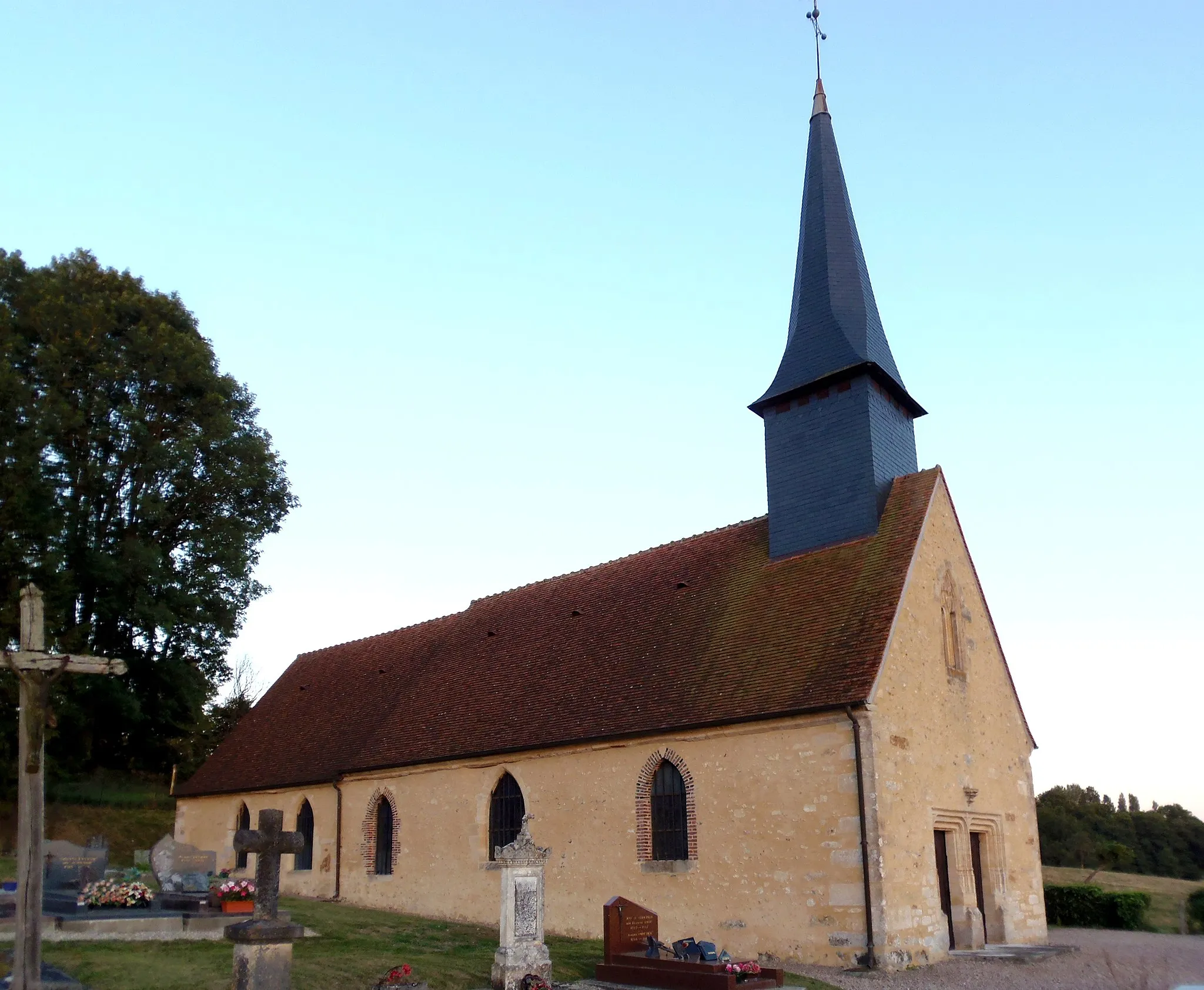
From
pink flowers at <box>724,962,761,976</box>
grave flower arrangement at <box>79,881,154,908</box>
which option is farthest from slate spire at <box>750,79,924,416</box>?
grave flower arrangement at <box>79,881,154,908</box>

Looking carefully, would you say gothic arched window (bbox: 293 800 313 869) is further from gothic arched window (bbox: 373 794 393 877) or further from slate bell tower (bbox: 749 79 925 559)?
slate bell tower (bbox: 749 79 925 559)

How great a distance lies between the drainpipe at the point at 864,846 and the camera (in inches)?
562

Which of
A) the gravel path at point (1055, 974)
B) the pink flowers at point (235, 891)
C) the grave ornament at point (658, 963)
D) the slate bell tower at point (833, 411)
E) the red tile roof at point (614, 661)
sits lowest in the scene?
the gravel path at point (1055, 974)

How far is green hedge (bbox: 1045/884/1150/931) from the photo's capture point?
74.2 feet

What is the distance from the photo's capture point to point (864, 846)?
1473cm

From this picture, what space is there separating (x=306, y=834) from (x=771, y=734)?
13.6m

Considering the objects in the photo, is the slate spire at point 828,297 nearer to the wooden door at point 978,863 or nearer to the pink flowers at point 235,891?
the wooden door at point 978,863

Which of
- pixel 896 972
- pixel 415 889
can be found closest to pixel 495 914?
pixel 415 889

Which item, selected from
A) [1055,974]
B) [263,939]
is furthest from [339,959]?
[1055,974]

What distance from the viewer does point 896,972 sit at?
1412 cm

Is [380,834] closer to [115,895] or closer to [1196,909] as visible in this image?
[115,895]

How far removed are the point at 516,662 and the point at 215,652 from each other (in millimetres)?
11496

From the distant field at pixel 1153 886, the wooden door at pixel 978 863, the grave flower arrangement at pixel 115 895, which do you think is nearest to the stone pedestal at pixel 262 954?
the grave flower arrangement at pixel 115 895

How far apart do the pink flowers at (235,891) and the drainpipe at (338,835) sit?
717cm
